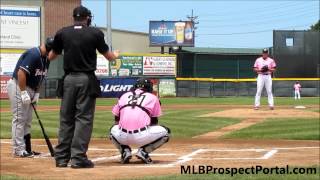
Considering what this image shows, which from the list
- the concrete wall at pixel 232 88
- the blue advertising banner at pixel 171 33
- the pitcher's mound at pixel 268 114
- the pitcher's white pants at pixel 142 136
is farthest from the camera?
the blue advertising banner at pixel 171 33

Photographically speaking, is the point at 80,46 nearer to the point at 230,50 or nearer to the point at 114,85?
the point at 114,85

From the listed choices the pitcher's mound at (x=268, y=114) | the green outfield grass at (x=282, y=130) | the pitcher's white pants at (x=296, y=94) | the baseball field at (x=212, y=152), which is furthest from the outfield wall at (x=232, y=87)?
the green outfield grass at (x=282, y=130)

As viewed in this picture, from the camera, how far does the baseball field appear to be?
7273 mm

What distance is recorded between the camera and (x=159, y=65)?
4978 centimetres

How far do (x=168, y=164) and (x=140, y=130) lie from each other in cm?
60

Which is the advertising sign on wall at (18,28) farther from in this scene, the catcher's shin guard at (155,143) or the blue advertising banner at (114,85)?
the catcher's shin guard at (155,143)

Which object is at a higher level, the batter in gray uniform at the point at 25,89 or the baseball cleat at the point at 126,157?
the batter in gray uniform at the point at 25,89

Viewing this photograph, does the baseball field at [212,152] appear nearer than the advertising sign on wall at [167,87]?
Yes

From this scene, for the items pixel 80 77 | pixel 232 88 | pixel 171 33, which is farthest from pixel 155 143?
pixel 171 33

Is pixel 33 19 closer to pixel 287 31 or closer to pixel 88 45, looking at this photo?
pixel 287 31

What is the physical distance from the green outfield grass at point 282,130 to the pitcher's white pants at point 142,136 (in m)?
5.21

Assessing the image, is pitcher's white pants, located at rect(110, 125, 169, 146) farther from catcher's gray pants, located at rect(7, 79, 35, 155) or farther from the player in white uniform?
the player in white uniform

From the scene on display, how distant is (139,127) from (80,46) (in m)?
1.55

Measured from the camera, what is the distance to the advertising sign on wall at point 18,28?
57.3 meters
